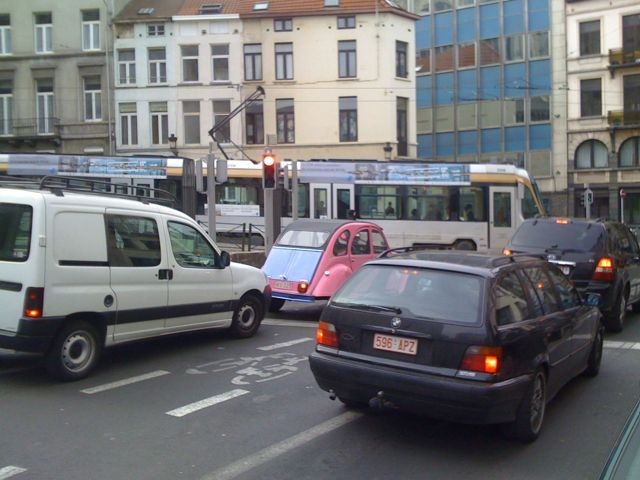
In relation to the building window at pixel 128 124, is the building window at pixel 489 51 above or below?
above

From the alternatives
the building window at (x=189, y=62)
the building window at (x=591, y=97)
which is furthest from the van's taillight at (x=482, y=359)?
the building window at (x=591, y=97)

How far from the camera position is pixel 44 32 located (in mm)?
38938

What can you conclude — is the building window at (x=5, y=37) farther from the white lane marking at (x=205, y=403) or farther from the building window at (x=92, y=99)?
the white lane marking at (x=205, y=403)

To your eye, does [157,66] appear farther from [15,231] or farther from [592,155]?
[15,231]

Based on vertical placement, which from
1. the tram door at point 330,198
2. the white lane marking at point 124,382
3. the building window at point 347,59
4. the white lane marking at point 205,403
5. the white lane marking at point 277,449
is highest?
the building window at point 347,59

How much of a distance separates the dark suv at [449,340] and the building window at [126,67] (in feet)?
115

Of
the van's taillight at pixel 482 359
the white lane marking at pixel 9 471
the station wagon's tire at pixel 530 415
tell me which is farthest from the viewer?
the station wagon's tire at pixel 530 415

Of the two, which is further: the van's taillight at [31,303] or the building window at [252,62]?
the building window at [252,62]

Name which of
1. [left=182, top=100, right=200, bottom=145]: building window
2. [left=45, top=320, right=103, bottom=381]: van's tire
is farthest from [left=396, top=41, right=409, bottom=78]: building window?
[left=45, top=320, right=103, bottom=381]: van's tire

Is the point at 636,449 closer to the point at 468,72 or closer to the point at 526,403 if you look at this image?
the point at 526,403

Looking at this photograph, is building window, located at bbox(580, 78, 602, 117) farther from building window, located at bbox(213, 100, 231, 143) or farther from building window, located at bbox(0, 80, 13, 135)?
building window, located at bbox(0, 80, 13, 135)

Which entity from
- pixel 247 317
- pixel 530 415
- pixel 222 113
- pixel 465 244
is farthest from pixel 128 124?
pixel 530 415

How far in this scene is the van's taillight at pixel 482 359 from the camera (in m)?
5.18

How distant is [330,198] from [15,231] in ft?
60.1
